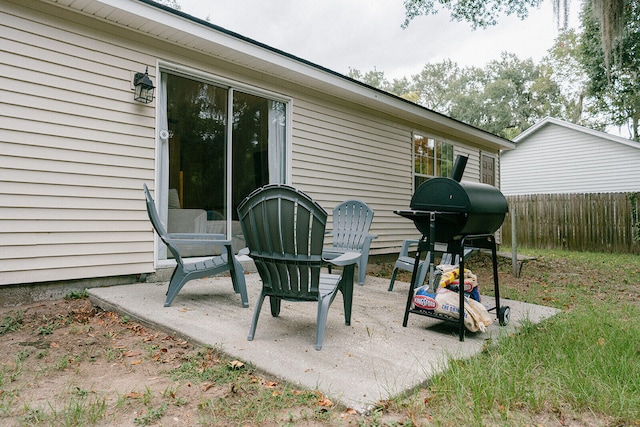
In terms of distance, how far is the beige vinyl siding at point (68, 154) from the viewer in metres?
3.44

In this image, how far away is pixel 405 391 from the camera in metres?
1.82

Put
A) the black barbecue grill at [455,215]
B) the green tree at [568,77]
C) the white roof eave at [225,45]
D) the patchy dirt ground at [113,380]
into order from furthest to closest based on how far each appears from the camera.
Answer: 1. the green tree at [568,77]
2. the white roof eave at [225,45]
3. the black barbecue grill at [455,215]
4. the patchy dirt ground at [113,380]

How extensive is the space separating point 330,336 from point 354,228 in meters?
2.46

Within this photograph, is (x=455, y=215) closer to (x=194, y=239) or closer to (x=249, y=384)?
(x=249, y=384)

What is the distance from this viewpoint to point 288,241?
2393 millimetres

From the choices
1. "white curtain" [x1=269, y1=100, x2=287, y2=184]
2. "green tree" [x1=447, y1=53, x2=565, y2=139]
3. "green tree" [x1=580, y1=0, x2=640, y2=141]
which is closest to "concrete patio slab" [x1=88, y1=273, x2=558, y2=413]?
"white curtain" [x1=269, y1=100, x2=287, y2=184]

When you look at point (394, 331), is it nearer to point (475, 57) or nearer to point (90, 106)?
point (90, 106)

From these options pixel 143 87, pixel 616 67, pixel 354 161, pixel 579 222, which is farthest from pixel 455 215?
pixel 579 222

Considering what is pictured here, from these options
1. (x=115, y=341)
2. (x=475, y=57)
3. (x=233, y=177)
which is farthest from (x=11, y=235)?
(x=475, y=57)

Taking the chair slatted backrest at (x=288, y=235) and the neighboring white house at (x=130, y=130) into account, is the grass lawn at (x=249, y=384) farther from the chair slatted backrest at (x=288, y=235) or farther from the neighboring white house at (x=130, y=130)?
the neighboring white house at (x=130, y=130)

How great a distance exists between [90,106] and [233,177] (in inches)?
71.3

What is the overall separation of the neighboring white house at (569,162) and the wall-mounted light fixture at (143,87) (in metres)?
14.9

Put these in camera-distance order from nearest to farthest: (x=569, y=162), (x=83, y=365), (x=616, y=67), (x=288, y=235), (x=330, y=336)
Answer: (x=83, y=365) < (x=288, y=235) < (x=330, y=336) < (x=616, y=67) < (x=569, y=162)

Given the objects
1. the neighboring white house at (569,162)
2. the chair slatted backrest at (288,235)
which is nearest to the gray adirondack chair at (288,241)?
the chair slatted backrest at (288,235)
